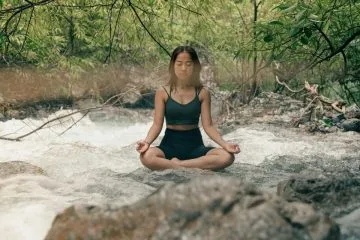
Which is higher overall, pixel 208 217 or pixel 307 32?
pixel 307 32

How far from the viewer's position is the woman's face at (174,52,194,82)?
14.3ft

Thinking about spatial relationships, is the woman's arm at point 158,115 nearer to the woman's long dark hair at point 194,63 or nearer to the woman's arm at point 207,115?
the woman's long dark hair at point 194,63

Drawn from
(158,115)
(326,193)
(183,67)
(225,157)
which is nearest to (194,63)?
(183,67)

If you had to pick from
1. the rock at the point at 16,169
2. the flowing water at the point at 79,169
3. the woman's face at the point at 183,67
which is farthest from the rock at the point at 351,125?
the rock at the point at 16,169

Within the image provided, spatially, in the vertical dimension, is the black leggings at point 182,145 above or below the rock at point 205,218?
below

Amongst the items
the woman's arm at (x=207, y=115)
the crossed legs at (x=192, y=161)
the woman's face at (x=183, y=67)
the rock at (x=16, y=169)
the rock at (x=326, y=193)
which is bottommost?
the rock at (x=16, y=169)

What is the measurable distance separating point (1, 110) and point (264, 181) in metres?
9.14

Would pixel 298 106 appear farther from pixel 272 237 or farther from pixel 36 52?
pixel 272 237

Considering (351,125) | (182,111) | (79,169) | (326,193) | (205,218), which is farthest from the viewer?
(351,125)

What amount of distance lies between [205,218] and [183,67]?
2.52 m

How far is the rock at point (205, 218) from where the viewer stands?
1.96 meters

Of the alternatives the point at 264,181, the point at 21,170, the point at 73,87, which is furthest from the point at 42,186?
the point at 73,87

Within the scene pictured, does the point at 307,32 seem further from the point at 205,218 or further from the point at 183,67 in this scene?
the point at 205,218

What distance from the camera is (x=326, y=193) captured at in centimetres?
301
